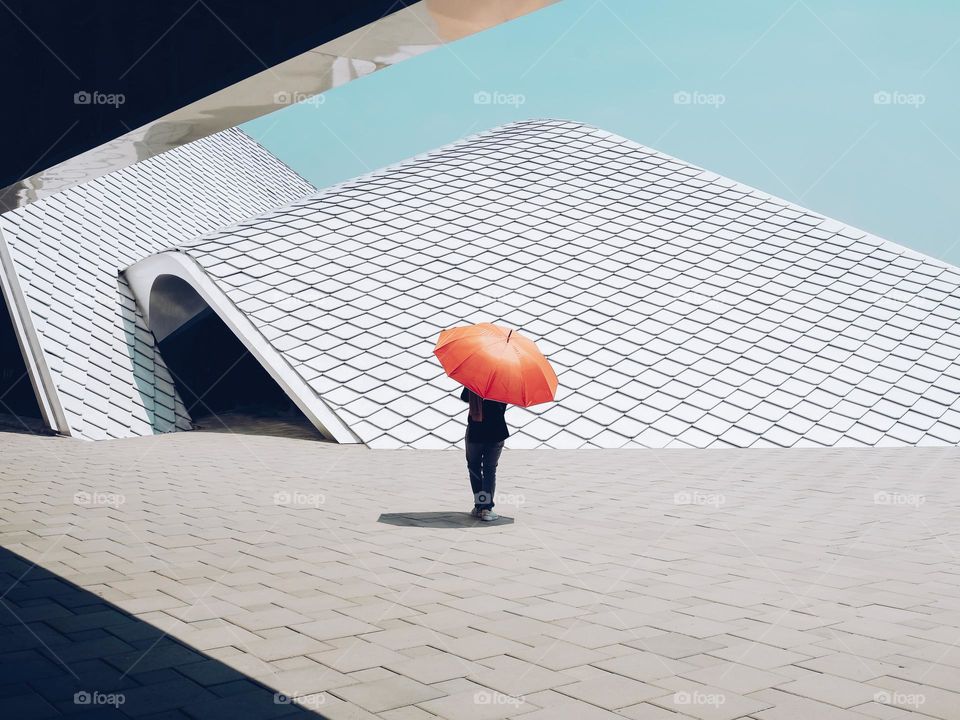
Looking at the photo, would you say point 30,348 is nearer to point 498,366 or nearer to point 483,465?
point 483,465

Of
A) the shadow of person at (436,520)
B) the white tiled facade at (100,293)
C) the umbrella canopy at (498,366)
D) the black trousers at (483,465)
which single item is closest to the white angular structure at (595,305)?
the white tiled facade at (100,293)

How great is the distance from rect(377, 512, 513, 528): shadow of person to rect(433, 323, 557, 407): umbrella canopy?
94 cm

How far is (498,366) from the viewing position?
6.09 meters

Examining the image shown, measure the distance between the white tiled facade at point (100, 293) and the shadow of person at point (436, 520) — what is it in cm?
717

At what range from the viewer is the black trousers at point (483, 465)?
6.36m

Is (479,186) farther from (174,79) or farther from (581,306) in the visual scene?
(174,79)

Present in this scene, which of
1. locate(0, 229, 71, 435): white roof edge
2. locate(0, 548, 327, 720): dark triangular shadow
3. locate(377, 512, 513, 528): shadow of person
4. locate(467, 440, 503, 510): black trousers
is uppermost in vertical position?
locate(0, 229, 71, 435): white roof edge

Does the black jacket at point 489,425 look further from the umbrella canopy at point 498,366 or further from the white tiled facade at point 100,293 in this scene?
the white tiled facade at point 100,293

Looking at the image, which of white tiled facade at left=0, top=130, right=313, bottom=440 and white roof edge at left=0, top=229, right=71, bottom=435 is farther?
white tiled facade at left=0, top=130, right=313, bottom=440

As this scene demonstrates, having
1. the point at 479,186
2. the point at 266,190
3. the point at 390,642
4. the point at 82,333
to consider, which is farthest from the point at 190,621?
the point at 266,190

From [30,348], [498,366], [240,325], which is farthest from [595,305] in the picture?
[498,366]

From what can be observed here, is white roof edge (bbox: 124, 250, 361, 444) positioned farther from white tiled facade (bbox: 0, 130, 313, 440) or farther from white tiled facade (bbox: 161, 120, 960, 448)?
white tiled facade (bbox: 0, 130, 313, 440)

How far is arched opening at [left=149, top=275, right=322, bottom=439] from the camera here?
49.1ft

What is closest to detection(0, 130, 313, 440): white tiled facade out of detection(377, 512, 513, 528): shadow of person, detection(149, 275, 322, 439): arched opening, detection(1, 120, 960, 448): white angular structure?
detection(149, 275, 322, 439): arched opening
